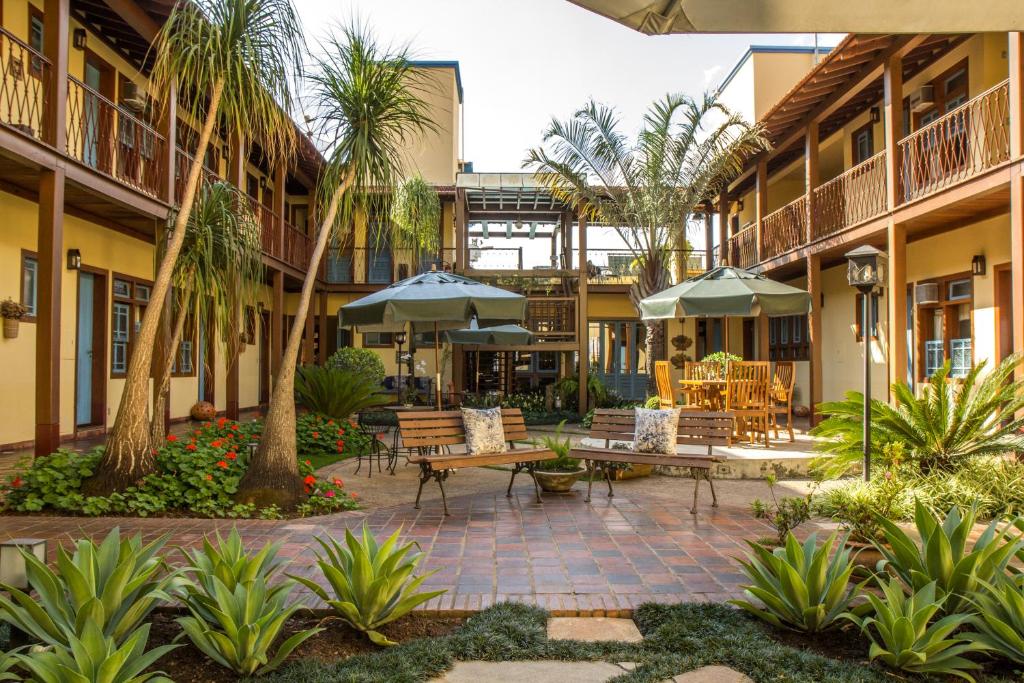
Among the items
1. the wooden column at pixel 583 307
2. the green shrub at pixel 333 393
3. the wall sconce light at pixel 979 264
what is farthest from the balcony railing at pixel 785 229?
the green shrub at pixel 333 393

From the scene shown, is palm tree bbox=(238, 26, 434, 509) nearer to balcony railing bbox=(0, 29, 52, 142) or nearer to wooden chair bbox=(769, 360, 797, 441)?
balcony railing bbox=(0, 29, 52, 142)

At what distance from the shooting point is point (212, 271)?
6.50 meters

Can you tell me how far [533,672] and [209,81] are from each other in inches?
201

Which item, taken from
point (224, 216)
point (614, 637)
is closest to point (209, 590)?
point (614, 637)

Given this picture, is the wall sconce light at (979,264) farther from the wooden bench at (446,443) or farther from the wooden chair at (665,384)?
the wooden bench at (446,443)

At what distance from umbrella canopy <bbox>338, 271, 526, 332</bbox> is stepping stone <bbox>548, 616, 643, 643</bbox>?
4.22m

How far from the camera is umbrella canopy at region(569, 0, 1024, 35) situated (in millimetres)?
2078

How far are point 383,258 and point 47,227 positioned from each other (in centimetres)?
1216

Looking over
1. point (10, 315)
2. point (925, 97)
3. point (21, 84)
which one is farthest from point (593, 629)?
point (925, 97)

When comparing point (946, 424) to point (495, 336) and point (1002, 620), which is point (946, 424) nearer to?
point (1002, 620)

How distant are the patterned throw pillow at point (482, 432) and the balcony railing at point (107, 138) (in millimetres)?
5305

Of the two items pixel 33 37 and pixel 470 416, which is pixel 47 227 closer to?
pixel 33 37

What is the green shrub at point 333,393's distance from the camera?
1023cm

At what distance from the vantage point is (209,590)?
2920 mm
